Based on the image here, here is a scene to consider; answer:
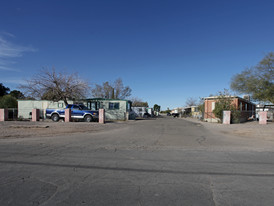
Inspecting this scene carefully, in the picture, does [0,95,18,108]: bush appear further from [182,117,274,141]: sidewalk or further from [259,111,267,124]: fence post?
[259,111,267,124]: fence post

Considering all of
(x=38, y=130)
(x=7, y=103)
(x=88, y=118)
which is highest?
(x=7, y=103)

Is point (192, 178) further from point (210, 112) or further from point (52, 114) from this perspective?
point (210, 112)

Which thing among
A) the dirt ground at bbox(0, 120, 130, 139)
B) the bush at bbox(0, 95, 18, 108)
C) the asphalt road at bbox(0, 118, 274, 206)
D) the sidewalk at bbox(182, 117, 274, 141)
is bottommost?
the dirt ground at bbox(0, 120, 130, 139)

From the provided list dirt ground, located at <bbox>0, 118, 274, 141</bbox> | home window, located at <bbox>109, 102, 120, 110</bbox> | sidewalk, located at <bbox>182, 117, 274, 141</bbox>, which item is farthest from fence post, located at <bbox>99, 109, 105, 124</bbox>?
sidewalk, located at <bbox>182, 117, 274, 141</bbox>

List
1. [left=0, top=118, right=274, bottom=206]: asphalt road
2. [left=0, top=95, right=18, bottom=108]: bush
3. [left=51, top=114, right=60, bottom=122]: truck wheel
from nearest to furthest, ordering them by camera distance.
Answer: [left=0, top=118, right=274, bottom=206]: asphalt road → [left=51, top=114, right=60, bottom=122]: truck wheel → [left=0, top=95, right=18, bottom=108]: bush

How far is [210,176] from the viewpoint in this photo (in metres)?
4.43

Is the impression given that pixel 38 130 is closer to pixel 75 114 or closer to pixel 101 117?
pixel 75 114

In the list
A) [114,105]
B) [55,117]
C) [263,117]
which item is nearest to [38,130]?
[55,117]

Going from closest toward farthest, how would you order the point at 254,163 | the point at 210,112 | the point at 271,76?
the point at 254,163 < the point at 271,76 < the point at 210,112

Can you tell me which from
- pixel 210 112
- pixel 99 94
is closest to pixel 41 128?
pixel 210 112

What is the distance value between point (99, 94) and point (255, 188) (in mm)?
44294

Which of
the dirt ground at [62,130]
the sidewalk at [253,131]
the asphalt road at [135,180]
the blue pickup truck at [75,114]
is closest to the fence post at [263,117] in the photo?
the sidewalk at [253,131]

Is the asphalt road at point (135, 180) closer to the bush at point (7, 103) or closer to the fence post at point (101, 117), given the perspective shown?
the fence post at point (101, 117)

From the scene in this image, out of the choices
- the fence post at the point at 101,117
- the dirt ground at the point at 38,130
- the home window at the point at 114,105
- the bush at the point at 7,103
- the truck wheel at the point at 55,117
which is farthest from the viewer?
the bush at the point at 7,103
